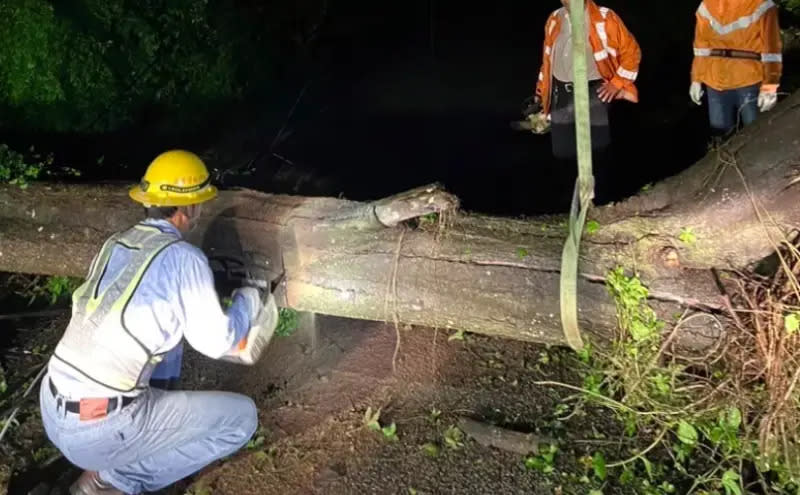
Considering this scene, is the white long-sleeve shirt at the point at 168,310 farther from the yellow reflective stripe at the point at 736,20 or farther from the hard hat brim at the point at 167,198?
the yellow reflective stripe at the point at 736,20

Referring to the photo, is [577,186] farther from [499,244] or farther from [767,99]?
[767,99]

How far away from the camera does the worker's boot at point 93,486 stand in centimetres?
330

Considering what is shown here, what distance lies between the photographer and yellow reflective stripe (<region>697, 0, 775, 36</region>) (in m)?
4.47

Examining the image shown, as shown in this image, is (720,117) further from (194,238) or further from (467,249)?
(194,238)

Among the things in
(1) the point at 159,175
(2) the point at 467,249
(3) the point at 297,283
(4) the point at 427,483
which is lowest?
(4) the point at 427,483

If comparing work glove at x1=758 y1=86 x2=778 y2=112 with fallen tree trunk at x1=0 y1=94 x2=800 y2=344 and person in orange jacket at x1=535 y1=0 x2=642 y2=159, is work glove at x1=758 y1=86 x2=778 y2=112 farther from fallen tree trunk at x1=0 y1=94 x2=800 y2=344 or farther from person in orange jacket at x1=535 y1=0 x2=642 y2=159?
fallen tree trunk at x1=0 y1=94 x2=800 y2=344

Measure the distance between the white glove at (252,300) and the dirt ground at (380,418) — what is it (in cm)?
82

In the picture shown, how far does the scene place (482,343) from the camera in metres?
4.38

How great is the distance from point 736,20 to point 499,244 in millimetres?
2292

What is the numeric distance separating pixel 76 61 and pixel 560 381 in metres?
5.09

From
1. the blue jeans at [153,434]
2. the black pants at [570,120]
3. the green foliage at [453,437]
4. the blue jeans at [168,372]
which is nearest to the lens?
the blue jeans at [153,434]

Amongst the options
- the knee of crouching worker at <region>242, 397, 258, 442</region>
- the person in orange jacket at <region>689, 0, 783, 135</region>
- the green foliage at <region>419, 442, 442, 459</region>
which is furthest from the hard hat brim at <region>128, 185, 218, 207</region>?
the person in orange jacket at <region>689, 0, 783, 135</region>

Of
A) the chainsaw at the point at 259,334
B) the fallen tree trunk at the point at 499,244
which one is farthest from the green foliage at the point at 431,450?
the chainsaw at the point at 259,334

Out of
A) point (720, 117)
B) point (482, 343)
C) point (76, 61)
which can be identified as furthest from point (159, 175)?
point (76, 61)
